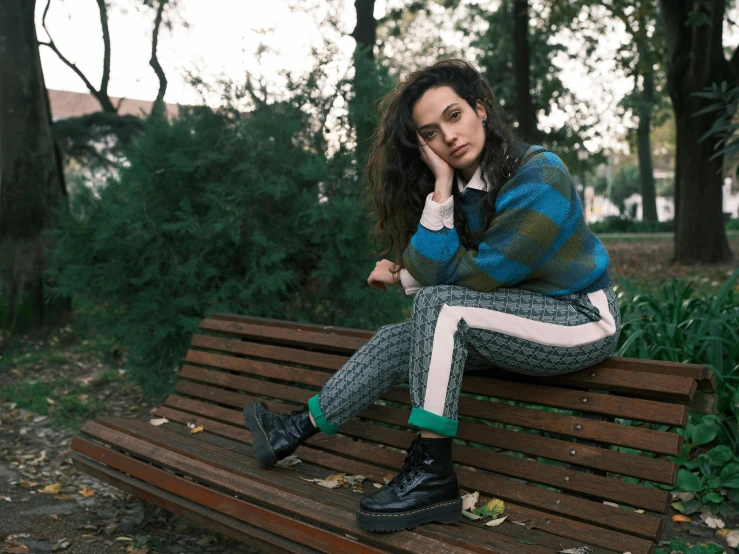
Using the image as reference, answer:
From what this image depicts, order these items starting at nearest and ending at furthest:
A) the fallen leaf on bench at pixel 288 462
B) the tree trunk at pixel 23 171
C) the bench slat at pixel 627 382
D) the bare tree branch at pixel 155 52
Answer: the bench slat at pixel 627 382 < the fallen leaf on bench at pixel 288 462 < the tree trunk at pixel 23 171 < the bare tree branch at pixel 155 52

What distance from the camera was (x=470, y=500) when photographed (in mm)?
2502

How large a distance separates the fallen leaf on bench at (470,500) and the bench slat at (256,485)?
0.24ft

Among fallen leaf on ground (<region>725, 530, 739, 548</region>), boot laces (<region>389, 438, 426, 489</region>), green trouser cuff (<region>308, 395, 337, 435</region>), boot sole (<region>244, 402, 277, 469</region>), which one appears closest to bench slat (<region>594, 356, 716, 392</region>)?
boot laces (<region>389, 438, 426, 489</region>)

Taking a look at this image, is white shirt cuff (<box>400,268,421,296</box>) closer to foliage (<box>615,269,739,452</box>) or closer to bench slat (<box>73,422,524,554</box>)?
bench slat (<box>73,422,524,554</box>)

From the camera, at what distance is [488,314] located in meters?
2.43

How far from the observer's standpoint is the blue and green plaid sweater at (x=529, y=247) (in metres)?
2.42

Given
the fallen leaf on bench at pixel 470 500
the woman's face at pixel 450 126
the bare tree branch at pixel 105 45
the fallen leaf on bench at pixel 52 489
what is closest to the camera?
the fallen leaf on bench at pixel 470 500

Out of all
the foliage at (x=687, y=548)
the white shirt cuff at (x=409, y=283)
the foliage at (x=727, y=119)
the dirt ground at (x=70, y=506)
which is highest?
the foliage at (x=727, y=119)

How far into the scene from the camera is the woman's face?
2.62 m

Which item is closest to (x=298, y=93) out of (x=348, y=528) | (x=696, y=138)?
(x=348, y=528)

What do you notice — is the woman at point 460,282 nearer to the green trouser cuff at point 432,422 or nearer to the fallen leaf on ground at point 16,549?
the green trouser cuff at point 432,422

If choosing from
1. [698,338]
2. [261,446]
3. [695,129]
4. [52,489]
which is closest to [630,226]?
[695,129]

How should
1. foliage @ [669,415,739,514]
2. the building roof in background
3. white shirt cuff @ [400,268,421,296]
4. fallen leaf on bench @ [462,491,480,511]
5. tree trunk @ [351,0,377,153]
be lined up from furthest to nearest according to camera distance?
the building roof in background
tree trunk @ [351,0,377,153]
foliage @ [669,415,739,514]
white shirt cuff @ [400,268,421,296]
fallen leaf on bench @ [462,491,480,511]

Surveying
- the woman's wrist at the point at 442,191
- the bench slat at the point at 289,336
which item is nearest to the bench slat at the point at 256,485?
the bench slat at the point at 289,336
